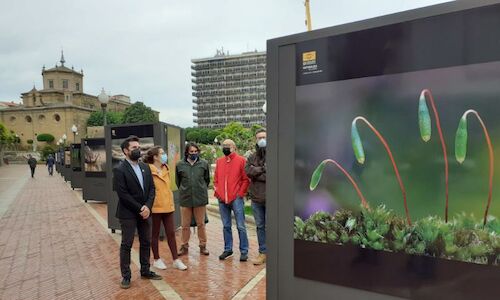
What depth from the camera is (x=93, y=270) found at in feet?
18.6

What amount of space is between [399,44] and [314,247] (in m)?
1.36

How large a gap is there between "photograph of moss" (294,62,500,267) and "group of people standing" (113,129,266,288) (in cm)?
302

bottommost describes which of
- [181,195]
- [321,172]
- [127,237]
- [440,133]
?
[127,237]

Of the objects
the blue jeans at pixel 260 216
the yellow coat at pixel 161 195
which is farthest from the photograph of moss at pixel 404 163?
the yellow coat at pixel 161 195

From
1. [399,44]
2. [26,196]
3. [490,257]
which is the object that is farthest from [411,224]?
→ [26,196]

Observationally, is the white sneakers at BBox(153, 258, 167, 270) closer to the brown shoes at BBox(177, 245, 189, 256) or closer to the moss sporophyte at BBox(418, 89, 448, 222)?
the brown shoes at BBox(177, 245, 189, 256)

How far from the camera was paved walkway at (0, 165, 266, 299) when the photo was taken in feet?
15.3

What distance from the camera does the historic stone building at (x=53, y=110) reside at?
9156cm

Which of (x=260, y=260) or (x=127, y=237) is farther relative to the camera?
(x=260, y=260)

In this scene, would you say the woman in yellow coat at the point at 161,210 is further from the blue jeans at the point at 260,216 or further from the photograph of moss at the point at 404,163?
the photograph of moss at the point at 404,163

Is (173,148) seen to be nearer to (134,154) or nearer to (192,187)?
(192,187)

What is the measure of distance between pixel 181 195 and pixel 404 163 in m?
4.59

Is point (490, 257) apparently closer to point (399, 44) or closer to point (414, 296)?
point (414, 296)

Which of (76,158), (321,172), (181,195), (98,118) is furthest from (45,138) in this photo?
(321,172)
